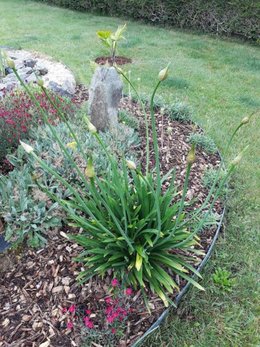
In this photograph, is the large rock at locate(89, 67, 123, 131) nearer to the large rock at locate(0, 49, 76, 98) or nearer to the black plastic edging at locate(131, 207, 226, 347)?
the large rock at locate(0, 49, 76, 98)

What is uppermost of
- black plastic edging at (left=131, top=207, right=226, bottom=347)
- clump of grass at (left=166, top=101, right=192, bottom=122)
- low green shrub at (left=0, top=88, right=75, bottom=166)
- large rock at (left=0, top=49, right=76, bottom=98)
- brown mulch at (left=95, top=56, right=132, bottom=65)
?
low green shrub at (left=0, top=88, right=75, bottom=166)

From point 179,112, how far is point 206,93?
1496 millimetres

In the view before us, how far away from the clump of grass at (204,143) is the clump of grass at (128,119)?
646 mm

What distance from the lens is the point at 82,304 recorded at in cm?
243

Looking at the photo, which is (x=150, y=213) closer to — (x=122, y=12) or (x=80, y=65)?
(x=80, y=65)

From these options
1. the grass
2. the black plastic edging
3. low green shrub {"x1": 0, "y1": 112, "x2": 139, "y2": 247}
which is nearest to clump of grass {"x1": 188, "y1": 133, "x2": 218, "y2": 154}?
the grass

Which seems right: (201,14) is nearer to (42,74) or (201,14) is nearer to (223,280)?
(42,74)

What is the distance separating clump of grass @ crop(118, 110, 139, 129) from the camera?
4.14 meters

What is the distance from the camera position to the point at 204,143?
409cm

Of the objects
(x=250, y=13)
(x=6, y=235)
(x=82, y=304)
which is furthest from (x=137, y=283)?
(x=250, y=13)

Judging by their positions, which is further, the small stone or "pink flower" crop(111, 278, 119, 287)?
the small stone

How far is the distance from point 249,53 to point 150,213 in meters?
6.74

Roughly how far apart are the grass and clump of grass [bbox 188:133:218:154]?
10.7 inches

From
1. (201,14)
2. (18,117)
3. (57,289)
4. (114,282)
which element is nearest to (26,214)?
(57,289)
